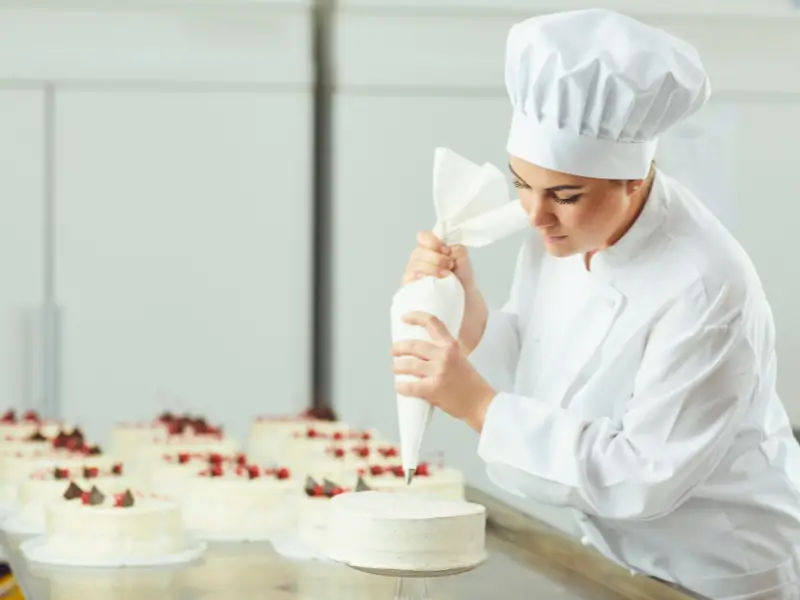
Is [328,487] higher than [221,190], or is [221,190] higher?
[221,190]

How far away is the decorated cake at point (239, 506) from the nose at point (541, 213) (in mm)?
846

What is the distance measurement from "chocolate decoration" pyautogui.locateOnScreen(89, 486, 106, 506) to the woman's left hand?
68cm

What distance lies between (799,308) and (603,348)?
2.05m

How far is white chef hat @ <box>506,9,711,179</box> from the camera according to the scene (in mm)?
1952

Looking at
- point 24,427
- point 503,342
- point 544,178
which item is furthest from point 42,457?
point 544,178

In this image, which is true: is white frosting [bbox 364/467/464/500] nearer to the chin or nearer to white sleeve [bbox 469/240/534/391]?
white sleeve [bbox 469/240/534/391]

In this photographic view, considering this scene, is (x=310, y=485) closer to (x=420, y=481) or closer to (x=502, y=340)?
(x=420, y=481)

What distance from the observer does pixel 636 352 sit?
208 centimetres

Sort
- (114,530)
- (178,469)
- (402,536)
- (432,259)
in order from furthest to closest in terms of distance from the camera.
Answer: (178,469), (114,530), (432,259), (402,536)

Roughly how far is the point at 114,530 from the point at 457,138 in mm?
2348

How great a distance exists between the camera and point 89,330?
4430mm

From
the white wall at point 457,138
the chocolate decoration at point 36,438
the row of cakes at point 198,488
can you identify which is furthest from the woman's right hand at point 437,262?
the white wall at point 457,138

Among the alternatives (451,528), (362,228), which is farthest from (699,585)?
(362,228)

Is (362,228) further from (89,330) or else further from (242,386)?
(89,330)
